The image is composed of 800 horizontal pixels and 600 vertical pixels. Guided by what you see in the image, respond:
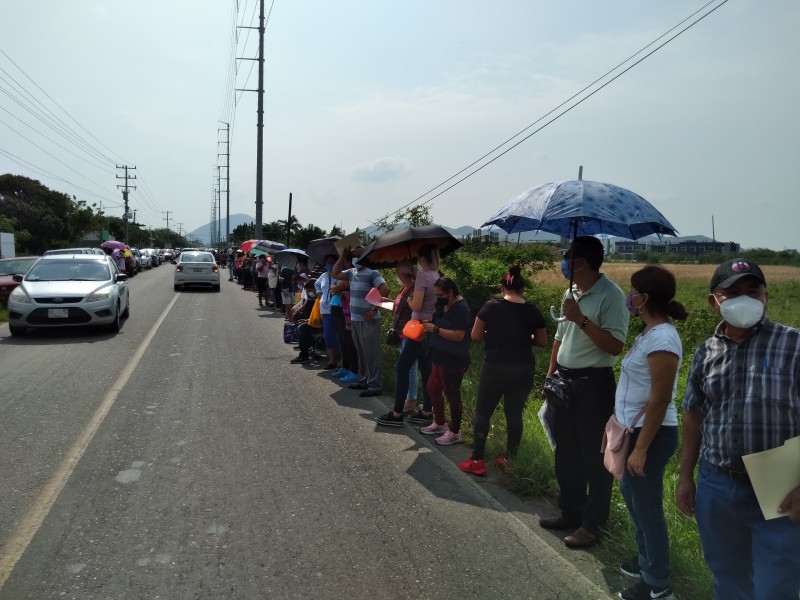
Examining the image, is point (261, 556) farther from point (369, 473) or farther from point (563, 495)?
point (563, 495)

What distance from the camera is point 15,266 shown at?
1717cm

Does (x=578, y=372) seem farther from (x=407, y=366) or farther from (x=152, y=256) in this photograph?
(x=152, y=256)

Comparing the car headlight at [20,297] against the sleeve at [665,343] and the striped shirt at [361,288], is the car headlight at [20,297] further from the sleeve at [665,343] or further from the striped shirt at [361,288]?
the sleeve at [665,343]

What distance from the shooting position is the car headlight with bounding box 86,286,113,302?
11.9 meters

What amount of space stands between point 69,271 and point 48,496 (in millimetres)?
9591

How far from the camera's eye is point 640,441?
3.12 m

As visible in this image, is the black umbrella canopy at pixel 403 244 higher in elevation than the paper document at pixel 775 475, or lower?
higher

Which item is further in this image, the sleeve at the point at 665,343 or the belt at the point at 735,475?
the sleeve at the point at 665,343

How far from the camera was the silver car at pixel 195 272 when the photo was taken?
24766mm

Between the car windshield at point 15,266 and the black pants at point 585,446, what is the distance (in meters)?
16.9

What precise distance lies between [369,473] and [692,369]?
302cm

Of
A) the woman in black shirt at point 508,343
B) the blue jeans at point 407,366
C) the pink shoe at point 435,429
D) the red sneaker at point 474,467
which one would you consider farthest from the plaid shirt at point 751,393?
the blue jeans at point 407,366

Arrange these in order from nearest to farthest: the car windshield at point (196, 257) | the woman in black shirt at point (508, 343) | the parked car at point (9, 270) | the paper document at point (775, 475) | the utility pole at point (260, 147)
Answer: the paper document at point (775, 475)
the woman in black shirt at point (508, 343)
the parked car at point (9, 270)
the car windshield at point (196, 257)
the utility pole at point (260, 147)

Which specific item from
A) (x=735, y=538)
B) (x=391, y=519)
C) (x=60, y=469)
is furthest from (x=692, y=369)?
(x=60, y=469)
